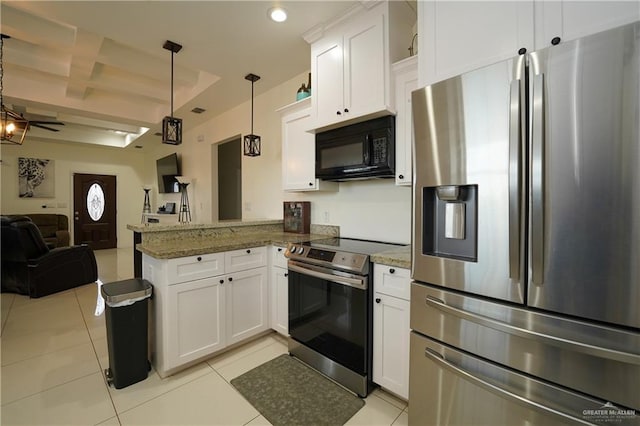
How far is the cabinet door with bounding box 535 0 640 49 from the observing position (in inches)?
41.0

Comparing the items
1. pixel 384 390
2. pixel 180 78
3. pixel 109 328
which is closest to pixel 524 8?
pixel 384 390

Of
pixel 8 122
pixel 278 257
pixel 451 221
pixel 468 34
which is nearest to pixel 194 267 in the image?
pixel 278 257

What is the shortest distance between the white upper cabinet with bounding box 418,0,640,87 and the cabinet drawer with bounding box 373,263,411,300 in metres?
1.11

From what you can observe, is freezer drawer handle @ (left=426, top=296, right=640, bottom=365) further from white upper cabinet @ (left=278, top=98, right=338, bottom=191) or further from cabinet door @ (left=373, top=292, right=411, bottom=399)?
white upper cabinet @ (left=278, top=98, right=338, bottom=191)

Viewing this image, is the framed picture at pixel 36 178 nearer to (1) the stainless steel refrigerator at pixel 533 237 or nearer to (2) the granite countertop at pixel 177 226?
(2) the granite countertop at pixel 177 226

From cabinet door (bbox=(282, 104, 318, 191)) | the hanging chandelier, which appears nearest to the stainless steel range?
cabinet door (bbox=(282, 104, 318, 191))

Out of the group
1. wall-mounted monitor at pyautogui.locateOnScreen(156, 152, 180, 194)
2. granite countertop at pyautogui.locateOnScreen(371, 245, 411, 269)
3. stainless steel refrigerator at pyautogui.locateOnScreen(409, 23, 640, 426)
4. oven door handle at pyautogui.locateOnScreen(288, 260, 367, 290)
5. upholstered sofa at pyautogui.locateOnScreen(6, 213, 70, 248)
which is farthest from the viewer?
wall-mounted monitor at pyautogui.locateOnScreen(156, 152, 180, 194)

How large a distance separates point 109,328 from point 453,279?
87.2 inches

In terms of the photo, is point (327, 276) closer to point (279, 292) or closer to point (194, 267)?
point (279, 292)

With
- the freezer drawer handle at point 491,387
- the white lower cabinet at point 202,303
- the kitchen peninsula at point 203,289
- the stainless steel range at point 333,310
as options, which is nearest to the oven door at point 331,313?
the stainless steel range at point 333,310

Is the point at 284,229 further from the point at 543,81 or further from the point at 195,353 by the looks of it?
the point at 543,81

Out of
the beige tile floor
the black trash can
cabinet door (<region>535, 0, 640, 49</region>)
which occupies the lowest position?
the beige tile floor

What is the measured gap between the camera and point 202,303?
213 cm

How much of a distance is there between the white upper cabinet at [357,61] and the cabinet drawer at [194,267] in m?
1.40
